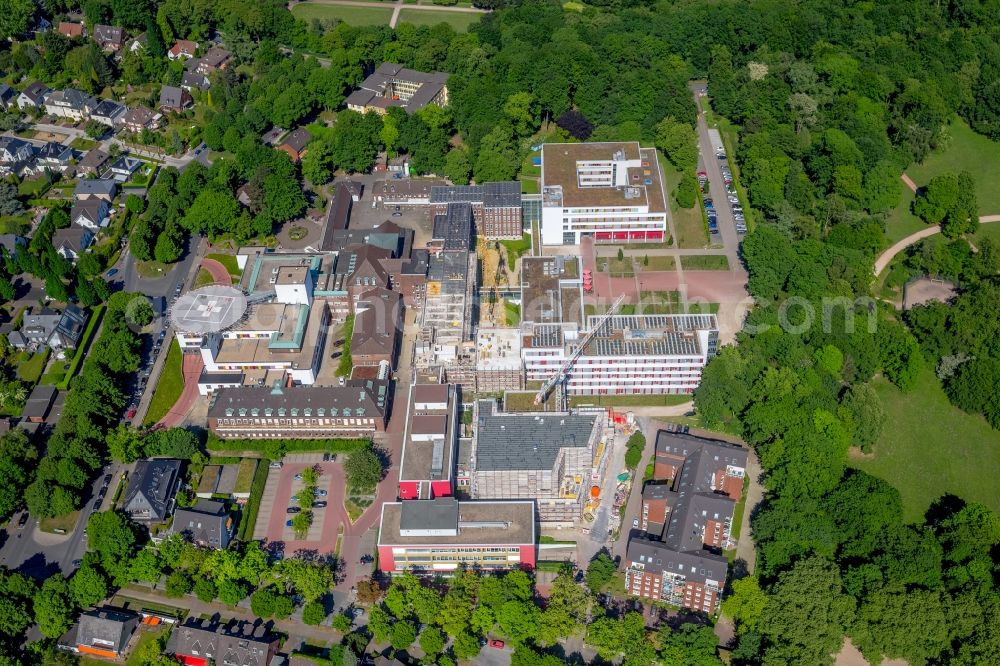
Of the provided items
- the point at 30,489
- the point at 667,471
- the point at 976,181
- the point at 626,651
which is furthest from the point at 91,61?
the point at 976,181

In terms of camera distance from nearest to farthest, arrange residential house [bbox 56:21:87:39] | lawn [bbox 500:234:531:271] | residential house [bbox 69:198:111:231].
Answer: lawn [bbox 500:234:531:271] → residential house [bbox 69:198:111:231] → residential house [bbox 56:21:87:39]

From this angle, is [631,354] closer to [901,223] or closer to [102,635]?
[901,223]

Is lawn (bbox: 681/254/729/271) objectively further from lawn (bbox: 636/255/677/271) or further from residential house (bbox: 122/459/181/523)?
residential house (bbox: 122/459/181/523)

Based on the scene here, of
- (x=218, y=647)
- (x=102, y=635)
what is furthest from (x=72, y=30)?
(x=218, y=647)

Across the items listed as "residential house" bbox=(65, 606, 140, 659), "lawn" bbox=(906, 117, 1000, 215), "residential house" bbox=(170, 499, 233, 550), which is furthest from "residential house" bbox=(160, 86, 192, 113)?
"lawn" bbox=(906, 117, 1000, 215)

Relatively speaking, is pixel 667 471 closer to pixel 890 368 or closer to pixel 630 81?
pixel 890 368

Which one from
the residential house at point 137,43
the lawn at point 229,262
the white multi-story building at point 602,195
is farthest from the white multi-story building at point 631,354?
the residential house at point 137,43

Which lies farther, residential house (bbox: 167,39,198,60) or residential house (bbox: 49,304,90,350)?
residential house (bbox: 167,39,198,60)
